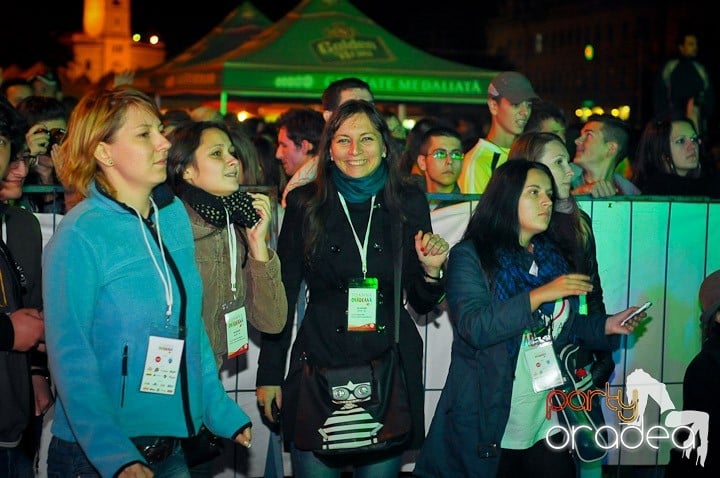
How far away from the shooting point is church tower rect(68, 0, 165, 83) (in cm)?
9094

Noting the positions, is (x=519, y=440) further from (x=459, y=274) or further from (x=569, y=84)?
(x=569, y=84)

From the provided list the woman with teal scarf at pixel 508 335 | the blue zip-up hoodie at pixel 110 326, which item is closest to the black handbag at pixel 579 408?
the woman with teal scarf at pixel 508 335

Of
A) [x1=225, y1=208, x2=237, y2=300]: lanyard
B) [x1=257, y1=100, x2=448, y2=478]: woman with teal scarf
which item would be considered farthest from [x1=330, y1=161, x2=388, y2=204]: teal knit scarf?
[x1=225, y1=208, x2=237, y2=300]: lanyard

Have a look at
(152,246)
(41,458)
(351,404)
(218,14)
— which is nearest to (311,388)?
(351,404)

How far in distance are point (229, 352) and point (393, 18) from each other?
69278mm

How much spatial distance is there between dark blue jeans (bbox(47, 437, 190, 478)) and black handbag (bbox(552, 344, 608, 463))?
2075 mm

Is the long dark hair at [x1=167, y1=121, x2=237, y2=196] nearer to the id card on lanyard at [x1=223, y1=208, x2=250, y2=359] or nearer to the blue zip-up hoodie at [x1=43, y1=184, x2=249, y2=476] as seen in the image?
the id card on lanyard at [x1=223, y1=208, x2=250, y2=359]

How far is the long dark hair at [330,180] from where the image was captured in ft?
16.6

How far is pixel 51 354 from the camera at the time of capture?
3594mm

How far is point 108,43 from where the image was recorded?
92.5 metres

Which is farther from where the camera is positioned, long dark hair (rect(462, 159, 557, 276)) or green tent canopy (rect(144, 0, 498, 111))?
green tent canopy (rect(144, 0, 498, 111))

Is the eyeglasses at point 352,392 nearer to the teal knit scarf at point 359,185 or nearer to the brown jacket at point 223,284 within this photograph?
the brown jacket at point 223,284

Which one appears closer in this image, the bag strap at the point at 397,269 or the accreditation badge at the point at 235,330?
the accreditation badge at the point at 235,330

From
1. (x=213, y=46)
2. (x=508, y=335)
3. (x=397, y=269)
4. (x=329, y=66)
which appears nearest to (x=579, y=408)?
(x=508, y=335)
